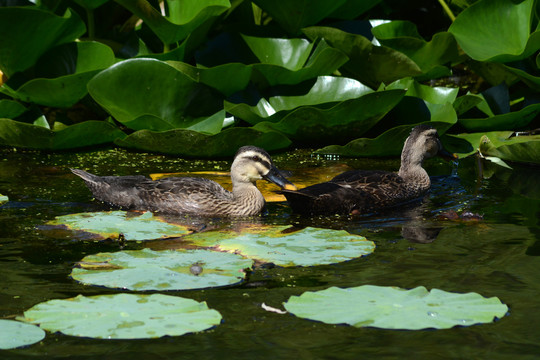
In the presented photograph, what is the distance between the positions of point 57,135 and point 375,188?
11.3 feet

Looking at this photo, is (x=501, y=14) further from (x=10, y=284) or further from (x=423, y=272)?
(x=10, y=284)

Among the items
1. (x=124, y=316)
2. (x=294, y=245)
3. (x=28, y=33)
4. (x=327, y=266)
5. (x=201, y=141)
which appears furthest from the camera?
(x=28, y=33)

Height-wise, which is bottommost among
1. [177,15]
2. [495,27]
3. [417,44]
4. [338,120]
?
[338,120]

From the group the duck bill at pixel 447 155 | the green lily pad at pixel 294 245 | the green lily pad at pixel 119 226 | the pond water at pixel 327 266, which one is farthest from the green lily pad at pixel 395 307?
the duck bill at pixel 447 155

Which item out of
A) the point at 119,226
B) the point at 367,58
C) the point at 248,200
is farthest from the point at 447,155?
the point at 119,226

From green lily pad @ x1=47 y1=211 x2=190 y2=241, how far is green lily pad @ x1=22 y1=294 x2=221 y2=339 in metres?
1.45

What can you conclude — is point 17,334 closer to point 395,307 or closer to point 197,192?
point 395,307

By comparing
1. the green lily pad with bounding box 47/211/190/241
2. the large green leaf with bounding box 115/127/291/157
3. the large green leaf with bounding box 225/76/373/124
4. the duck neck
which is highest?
the large green leaf with bounding box 225/76/373/124

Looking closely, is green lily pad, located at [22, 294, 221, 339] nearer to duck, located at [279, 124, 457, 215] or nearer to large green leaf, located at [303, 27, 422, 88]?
duck, located at [279, 124, 457, 215]

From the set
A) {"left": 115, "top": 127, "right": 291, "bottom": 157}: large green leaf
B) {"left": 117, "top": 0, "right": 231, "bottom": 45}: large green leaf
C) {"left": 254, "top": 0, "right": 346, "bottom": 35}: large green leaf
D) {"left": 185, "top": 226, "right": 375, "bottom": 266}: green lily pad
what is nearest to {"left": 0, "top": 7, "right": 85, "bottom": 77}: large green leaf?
{"left": 117, "top": 0, "right": 231, "bottom": 45}: large green leaf

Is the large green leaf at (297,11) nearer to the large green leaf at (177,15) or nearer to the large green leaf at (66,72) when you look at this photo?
the large green leaf at (177,15)

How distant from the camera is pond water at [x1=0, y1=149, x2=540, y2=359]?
12.4 ft

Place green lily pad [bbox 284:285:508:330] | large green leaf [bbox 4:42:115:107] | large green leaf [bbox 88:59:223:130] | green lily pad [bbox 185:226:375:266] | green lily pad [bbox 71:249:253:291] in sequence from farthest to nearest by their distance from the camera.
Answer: large green leaf [bbox 4:42:115:107], large green leaf [bbox 88:59:223:130], green lily pad [bbox 185:226:375:266], green lily pad [bbox 71:249:253:291], green lily pad [bbox 284:285:508:330]

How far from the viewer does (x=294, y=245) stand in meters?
5.38
